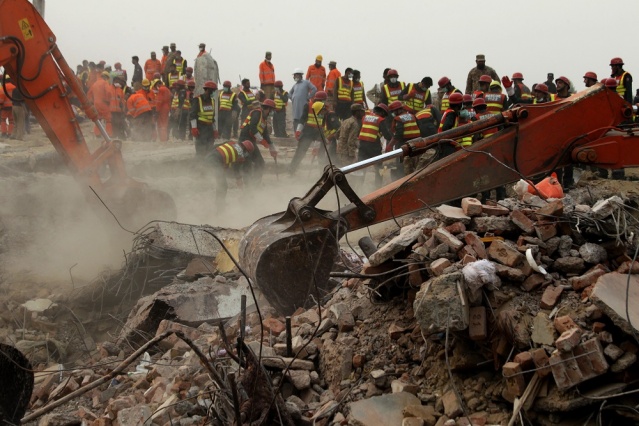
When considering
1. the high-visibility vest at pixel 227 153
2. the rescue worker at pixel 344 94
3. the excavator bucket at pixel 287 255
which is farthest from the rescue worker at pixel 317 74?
the excavator bucket at pixel 287 255

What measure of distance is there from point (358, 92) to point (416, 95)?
8.95 ft

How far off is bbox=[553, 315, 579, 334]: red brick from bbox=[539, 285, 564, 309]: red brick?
0.65ft

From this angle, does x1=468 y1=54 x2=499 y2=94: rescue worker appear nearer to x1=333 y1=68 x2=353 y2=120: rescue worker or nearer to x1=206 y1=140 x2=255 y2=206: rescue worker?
x1=333 y1=68 x2=353 y2=120: rescue worker

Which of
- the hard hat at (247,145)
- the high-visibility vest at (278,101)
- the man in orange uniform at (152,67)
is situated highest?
the man in orange uniform at (152,67)

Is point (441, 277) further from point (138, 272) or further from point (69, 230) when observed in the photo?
point (69, 230)

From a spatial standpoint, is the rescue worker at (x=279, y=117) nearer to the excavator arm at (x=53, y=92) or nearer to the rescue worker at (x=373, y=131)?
the rescue worker at (x=373, y=131)

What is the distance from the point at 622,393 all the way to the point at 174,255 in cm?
652

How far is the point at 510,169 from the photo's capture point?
515 cm

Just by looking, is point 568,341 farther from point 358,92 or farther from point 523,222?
point 358,92

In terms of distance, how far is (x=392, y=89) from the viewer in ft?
47.1

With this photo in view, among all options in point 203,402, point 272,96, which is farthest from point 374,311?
point 272,96

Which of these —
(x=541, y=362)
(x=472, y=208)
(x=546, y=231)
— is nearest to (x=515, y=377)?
(x=541, y=362)

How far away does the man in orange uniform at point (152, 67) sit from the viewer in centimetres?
2081

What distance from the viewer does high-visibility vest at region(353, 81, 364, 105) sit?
658 inches
